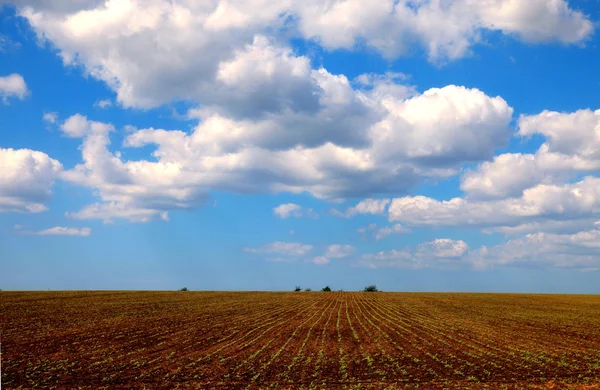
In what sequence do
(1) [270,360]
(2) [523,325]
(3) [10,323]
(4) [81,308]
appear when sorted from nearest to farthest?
(1) [270,360] < (3) [10,323] < (2) [523,325] < (4) [81,308]

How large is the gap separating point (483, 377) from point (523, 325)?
74.5 ft

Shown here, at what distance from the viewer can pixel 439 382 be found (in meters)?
20.2

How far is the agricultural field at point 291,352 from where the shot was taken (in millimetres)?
20516

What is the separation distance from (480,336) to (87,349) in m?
24.0

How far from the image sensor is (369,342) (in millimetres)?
29828

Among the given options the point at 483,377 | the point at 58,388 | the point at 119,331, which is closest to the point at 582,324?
the point at 483,377

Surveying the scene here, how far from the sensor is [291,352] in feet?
86.4

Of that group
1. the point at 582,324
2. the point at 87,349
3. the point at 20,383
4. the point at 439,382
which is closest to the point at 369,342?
the point at 439,382

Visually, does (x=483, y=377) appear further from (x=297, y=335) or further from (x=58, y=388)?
(x=58, y=388)

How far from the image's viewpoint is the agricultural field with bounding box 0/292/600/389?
2052 centimetres

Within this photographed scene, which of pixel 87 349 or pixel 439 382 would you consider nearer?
pixel 439 382

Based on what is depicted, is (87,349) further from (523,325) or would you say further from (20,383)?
(523,325)

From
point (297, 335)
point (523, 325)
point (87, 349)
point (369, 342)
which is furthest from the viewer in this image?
point (523, 325)

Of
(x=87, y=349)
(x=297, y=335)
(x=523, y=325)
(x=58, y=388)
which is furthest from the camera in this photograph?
(x=523, y=325)
